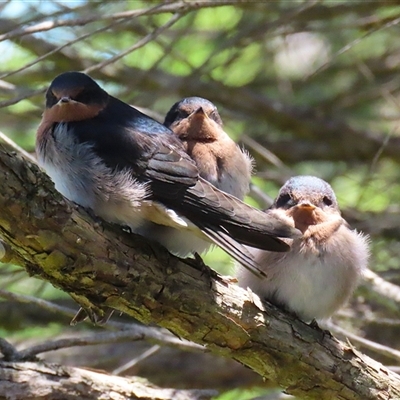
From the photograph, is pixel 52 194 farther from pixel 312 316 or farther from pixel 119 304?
pixel 312 316

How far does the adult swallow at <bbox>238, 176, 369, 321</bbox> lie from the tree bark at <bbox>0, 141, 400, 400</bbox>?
197 mm

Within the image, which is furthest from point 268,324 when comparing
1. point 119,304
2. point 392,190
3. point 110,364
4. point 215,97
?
point 392,190

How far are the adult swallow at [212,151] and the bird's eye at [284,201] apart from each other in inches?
11.3

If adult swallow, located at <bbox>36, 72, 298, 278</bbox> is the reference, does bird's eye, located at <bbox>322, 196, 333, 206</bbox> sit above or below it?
above

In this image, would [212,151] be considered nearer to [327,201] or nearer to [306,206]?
[306,206]

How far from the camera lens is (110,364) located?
16.4ft

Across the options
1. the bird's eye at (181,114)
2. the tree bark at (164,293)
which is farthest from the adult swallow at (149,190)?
the bird's eye at (181,114)

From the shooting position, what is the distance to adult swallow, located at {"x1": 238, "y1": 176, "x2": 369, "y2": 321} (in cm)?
341

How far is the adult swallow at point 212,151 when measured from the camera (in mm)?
3260

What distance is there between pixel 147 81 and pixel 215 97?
1.62 ft

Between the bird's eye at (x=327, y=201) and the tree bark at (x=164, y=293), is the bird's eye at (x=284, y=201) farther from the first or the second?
the tree bark at (x=164, y=293)

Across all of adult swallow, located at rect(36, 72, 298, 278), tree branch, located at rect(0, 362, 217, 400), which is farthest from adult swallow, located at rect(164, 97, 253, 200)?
tree branch, located at rect(0, 362, 217, 400)

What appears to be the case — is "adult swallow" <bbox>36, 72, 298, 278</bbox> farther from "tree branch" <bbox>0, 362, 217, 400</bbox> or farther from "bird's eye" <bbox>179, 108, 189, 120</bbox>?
"tree branch" <bbox>0, 362, 217, 400</bbox>

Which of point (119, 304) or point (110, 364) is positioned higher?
point (119, 304)
